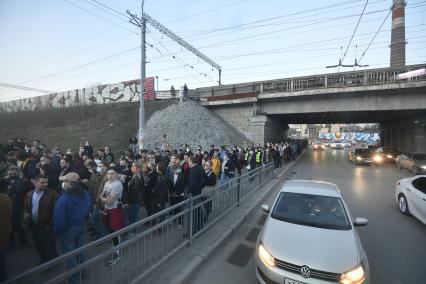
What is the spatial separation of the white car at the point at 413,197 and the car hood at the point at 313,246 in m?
4.45

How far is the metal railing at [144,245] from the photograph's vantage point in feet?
8.95

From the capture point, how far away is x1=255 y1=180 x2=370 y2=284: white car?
3414mm

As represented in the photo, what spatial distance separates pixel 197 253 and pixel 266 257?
1.64 metres

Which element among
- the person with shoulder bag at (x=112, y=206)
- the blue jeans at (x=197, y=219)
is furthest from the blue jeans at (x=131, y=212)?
the blue jeans at (x=197, y=219)

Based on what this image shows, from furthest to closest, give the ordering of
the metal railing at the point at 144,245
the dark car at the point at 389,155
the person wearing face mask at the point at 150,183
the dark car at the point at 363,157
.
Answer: the dark car at the point at 389,155, the dark car at the point at 363,157, the person wearing face mask at the point at 150,183, the metal railing at the point at 144,245

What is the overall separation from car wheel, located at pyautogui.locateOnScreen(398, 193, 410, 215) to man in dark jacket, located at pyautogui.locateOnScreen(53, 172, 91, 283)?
29.9 feet

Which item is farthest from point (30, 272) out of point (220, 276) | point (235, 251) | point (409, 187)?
point (409, 187)

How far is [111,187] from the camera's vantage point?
16.2 feet

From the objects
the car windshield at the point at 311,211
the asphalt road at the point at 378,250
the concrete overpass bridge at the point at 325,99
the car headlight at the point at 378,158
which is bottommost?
the asphalt road at the point at 378,250

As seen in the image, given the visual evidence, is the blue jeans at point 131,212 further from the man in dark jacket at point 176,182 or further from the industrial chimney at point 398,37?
the industrial chimney at point 398,37

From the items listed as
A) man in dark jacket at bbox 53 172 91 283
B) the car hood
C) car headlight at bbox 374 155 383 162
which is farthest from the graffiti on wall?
the car hood

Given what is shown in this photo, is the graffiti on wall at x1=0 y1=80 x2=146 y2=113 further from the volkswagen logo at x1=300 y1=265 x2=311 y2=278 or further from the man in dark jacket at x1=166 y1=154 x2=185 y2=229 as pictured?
the volkswagen logo at x1=300 y1=265 x2=311 y2=278

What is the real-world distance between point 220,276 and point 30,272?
3.06 m

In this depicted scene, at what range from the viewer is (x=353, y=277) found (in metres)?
3.38
